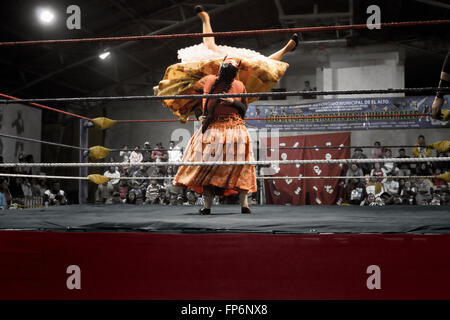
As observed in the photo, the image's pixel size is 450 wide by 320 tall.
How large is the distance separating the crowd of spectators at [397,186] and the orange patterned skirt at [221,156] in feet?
11.6

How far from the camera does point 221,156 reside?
2.41 m

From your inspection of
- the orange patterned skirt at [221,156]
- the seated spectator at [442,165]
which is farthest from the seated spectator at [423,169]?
the orange patterned skirt at [221,156]

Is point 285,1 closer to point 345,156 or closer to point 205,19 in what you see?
point 345,156

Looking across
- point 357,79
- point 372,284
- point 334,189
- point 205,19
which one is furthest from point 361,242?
point 357,79

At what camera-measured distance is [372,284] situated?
1.28 metres

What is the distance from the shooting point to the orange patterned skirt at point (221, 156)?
93.3 inches

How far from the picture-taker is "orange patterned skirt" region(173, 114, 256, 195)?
7.77ft

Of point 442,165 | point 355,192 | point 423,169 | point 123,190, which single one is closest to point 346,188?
point 355,192

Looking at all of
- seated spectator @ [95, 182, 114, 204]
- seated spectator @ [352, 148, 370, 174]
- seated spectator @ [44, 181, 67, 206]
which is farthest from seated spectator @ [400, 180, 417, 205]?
seated spectator @ [44, 181, 67, 206]

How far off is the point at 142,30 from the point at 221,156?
24.8 feet

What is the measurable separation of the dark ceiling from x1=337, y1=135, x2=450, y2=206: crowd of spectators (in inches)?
121

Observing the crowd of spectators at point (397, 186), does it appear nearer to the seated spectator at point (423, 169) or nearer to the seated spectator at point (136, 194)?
the seated spectator at point (423, 169)

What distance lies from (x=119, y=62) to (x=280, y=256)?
9947mm
